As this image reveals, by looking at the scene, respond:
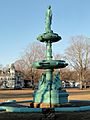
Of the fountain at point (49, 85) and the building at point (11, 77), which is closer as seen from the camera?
the fountain at point (49, 85)

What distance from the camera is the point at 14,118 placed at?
16.4 meters

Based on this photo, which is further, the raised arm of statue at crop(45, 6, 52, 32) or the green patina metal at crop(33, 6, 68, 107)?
→ the raised arm of statue at crop(45, 6, 52, 32)

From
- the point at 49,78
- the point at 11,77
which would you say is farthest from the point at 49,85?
the point at 11,77

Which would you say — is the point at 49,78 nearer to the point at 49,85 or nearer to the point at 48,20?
the point at 49,85

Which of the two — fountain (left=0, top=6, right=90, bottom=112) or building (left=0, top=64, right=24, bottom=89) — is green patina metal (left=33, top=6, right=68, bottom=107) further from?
building (left=0, top=64, right=24, bottom=89)

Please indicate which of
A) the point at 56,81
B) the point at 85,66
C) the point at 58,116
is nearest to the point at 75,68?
the point at 85,66

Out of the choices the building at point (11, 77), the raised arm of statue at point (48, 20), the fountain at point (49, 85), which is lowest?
the fountain at point (49, 85)

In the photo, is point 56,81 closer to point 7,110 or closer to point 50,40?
point 50,40

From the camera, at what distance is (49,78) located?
23641 millimetres

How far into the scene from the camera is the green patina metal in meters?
22.4

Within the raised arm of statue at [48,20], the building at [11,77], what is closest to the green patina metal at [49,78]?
the raised arm of statue at [48,20]

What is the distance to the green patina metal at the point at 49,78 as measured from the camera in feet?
73.5

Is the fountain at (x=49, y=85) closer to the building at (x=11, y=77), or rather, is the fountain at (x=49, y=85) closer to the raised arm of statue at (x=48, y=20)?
the raised arm of statue at (x=48, y=20)

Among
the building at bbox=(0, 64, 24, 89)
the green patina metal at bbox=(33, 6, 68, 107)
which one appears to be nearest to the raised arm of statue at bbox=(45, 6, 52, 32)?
the green patina metal at bbox=(33, 6, 68, 107)
